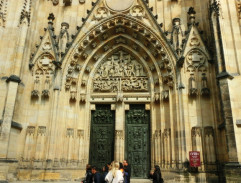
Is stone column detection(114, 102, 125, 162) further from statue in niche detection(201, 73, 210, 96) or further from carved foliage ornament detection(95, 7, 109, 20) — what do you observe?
carved foliage ornament detection(95, 7, 109, 20)

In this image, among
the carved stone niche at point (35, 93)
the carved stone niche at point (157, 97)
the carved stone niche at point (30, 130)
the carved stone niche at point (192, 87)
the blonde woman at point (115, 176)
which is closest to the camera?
the blonde woman at point (115, 176)

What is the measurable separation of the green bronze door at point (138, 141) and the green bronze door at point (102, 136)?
0.85 metres

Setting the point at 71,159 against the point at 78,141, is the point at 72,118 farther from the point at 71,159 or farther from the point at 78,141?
the point at 71,159

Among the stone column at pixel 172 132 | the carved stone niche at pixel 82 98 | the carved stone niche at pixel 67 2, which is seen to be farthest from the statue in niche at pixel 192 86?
the carved stone niche at pixel 67 2

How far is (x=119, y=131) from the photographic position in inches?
476

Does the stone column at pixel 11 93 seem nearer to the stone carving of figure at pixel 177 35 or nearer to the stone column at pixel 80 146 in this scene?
the stone column at pixel 80 146

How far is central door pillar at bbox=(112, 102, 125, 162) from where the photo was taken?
11680mm

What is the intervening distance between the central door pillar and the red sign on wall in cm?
344

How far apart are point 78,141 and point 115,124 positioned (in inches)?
81.4

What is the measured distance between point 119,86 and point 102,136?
9.37 feet

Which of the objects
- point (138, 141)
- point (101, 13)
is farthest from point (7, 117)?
point (101, 13)

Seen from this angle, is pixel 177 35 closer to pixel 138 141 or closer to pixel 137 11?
pixel 137 11

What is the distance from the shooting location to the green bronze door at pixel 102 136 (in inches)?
477

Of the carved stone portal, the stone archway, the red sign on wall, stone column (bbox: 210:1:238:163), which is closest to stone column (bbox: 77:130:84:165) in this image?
the stone archway
